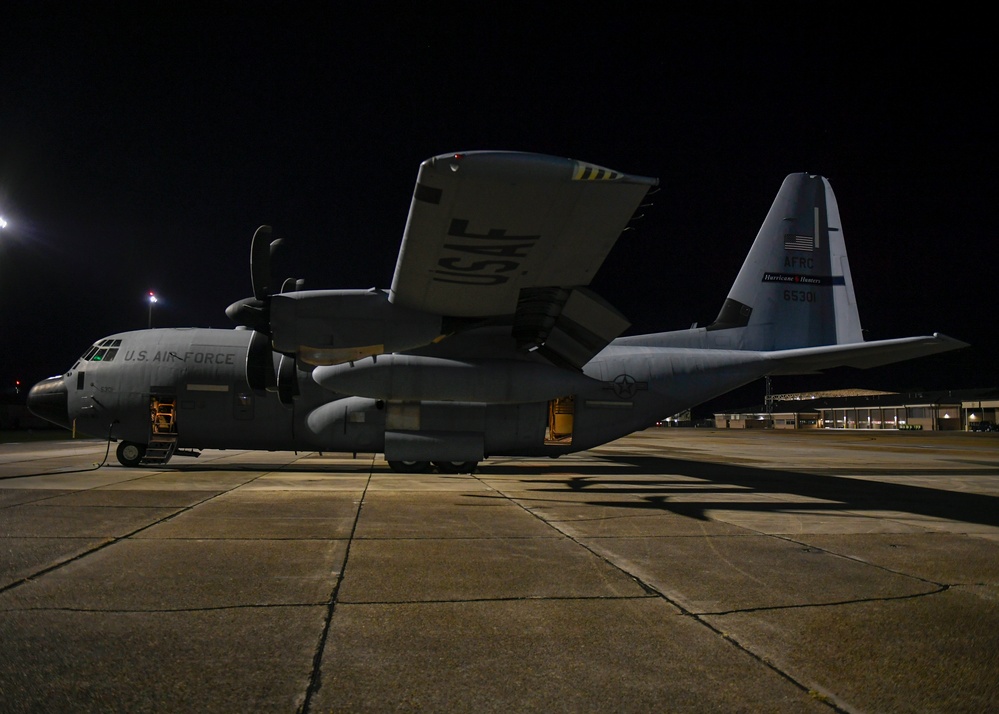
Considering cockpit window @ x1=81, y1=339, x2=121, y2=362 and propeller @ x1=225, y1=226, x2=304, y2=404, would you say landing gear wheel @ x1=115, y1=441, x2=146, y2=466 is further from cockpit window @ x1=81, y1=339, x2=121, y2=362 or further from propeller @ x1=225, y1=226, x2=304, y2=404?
propeller @ x1=225, y1=226, x2=304, y2=404

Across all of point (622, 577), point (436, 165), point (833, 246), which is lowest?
point (622, 577)

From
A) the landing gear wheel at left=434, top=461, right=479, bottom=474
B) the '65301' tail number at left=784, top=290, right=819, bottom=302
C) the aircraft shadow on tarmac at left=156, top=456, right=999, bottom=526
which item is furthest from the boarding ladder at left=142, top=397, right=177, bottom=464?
the '65301' tail number at left=784, top=290, right=819, bottom=302

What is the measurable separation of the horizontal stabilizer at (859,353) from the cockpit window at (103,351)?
16338mm

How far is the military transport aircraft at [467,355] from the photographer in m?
9.68

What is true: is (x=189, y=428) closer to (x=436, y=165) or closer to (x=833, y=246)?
(x=436, y=165)

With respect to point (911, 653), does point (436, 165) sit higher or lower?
higher

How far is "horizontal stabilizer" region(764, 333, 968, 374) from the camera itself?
41.5 ft

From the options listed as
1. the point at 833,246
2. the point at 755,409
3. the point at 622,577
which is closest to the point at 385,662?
the point at 622,577

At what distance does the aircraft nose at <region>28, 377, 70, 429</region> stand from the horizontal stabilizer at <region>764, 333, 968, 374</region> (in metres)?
17.5

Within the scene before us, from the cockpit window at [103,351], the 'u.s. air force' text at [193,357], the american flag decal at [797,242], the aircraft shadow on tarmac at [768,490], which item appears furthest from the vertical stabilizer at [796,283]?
the cockpit window at [103,351]

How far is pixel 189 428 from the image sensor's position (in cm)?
1510

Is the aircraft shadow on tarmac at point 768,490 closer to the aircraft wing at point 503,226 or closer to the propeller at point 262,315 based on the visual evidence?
the aircraft wing at point 503,226

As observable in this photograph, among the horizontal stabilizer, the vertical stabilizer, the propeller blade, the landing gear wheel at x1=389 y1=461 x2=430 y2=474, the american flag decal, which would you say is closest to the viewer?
the propeller blade

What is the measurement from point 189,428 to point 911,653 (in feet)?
50.0
